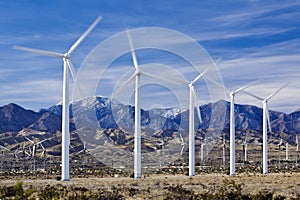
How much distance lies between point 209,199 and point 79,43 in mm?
39278

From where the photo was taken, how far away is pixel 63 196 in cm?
4725

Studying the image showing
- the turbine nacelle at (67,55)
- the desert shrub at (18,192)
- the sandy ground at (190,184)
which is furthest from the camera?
the turbine nacelle at (67,55)

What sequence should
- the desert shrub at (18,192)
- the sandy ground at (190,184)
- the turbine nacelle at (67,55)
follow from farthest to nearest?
the turbine nacelle at (67,55) → the sandy ground at (190,184) → the desert shrub at (18,192)

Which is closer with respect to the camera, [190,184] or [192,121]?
[190,184]

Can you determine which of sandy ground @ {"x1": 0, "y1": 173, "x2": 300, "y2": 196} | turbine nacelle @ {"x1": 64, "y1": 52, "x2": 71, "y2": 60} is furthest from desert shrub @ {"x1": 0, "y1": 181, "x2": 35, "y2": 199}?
turbine nacelle @ {"x1": 64, "y1": 52, "x2": 71, "y2": 60}

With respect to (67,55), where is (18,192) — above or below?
below

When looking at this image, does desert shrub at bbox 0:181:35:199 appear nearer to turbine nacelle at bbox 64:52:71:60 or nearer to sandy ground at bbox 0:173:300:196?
sandy ground at bbox 0:173:300:196

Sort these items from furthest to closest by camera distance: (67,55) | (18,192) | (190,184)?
1. (67,55)
2. (190,184)
3. (18,192)

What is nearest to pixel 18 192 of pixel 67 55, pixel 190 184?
pixel 190 184

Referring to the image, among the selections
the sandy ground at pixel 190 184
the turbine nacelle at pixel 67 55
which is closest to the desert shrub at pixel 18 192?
the sandy ground at pixel 190 184

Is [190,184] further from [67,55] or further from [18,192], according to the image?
[67,55]

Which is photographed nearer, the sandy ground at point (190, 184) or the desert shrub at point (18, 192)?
the desert shrub at point (18, 192)

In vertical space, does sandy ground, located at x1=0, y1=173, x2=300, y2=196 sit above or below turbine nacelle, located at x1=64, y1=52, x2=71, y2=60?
below

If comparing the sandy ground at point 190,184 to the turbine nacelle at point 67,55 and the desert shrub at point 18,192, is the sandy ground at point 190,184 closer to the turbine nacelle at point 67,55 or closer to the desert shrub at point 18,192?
the desert shrub at point 18,192
